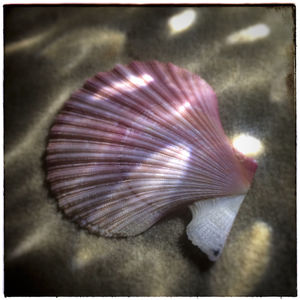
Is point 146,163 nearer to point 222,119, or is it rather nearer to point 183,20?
point 222,119

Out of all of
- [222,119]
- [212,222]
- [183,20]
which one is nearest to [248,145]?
[222,119]

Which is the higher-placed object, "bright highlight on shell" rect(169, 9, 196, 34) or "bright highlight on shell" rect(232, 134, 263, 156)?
"bright highlight on shell" rect(169, 9, 196, 34)

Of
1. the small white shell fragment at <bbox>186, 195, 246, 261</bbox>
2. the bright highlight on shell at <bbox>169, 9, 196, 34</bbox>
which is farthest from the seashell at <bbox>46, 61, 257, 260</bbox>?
the bright highlight on shell at <bbox>169, 9, 196, 34</bbox>

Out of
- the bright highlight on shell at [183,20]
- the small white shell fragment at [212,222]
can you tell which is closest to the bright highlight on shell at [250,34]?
the bright highlight on shell at [183,20]

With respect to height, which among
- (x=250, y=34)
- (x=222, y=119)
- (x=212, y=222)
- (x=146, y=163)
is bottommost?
(x=212, y=222)

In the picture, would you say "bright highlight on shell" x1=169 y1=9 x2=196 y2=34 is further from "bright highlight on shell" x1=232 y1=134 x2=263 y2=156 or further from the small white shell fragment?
the small white shell fragment

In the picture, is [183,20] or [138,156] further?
[183,20]

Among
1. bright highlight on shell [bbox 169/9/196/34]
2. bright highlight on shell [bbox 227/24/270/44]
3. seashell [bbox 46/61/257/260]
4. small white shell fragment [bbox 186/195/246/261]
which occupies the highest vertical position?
bright highlight on shell [bbox 169/9/196/34]
